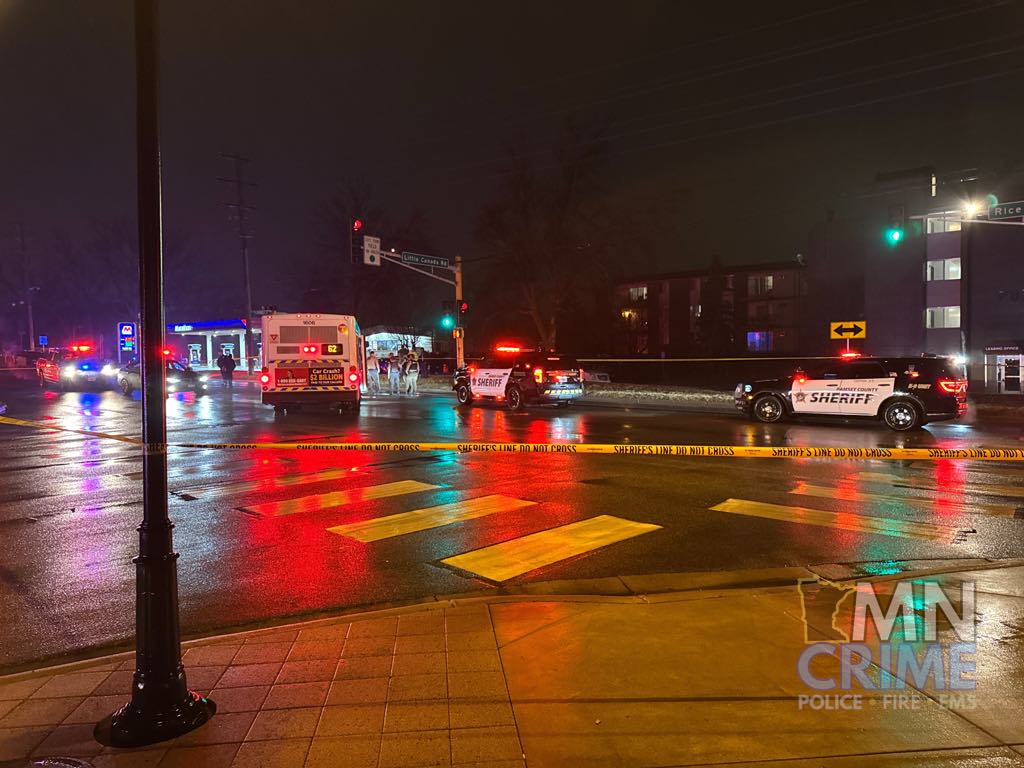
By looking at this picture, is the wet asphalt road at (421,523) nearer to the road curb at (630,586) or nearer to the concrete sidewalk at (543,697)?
the road curb at (630,586)

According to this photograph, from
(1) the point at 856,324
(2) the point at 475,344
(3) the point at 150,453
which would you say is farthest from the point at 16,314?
(3) the point at 150,453

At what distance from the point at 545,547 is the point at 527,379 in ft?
48.2

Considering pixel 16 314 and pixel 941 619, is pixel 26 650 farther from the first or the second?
pixel 16 314

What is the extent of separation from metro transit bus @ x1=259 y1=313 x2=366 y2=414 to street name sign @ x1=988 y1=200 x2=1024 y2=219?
17.1 metres

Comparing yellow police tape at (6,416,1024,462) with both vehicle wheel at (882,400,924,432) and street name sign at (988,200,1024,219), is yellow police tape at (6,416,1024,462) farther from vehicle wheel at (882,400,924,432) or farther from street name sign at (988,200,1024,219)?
street name sign at (988,200,1024,219)

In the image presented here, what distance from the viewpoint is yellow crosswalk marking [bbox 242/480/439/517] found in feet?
27.4

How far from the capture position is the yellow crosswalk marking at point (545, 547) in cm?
604

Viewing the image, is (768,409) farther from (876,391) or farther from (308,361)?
(308,361)

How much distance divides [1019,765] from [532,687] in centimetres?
215

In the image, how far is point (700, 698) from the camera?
3.58 meters

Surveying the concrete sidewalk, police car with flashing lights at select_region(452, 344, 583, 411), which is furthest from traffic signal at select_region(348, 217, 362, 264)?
the concrete sidewalk

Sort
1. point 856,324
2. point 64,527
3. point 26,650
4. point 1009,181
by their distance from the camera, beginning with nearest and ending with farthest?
point 26,650 → point 64,527 → point 856,324 → point 1009,181

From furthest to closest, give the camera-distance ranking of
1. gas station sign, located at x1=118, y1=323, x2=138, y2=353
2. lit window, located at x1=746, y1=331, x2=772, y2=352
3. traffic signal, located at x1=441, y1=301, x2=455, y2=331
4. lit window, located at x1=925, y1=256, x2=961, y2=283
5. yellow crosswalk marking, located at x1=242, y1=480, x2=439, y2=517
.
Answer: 1. lit window, located at x1=746, y1=331, x2=772, y2=352
2. gas station sign, located at x1=118, y1=323, x2=138, y2=353
3. lit window, located at x1=925, y1=256, x2=961, y2=283
4. traffic signal, located at x1=441, y1=301, x2=455, y2=331
5. yellow crosswalk marking, located at x1=242, y1=480, x2=439, y2=517

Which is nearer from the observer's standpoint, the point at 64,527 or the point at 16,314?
the point at 64,527
